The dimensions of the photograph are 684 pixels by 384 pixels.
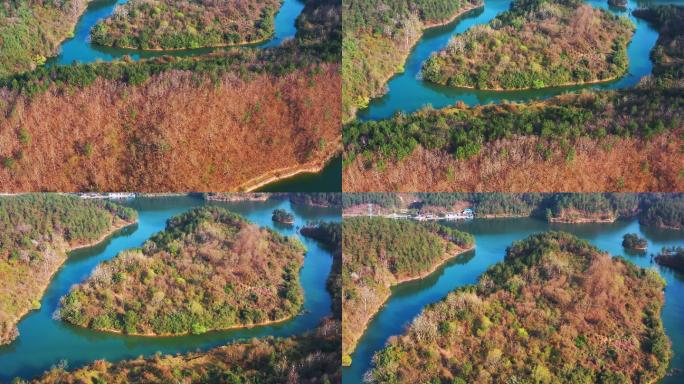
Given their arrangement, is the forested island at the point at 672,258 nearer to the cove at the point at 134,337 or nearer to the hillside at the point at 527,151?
the hillside at the point at 527,151

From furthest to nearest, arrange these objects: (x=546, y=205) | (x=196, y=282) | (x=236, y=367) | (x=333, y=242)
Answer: (x=333, y=242) < (x=196, y=282) < (x=546, y=205) < (x=236, y=367)

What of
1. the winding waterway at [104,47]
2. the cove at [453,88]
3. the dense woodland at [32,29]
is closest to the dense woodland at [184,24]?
the winding waterway at [104,47]

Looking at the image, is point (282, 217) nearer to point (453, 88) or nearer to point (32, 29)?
point (453, 88)

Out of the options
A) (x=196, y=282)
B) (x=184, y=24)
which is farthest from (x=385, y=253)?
(x=184, y=24)

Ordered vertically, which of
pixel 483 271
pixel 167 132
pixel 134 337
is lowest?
pixel 134 337

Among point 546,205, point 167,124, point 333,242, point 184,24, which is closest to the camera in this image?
point 546,205

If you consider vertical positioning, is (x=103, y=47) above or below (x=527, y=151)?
above

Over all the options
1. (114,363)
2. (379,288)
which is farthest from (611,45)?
(114,363)
